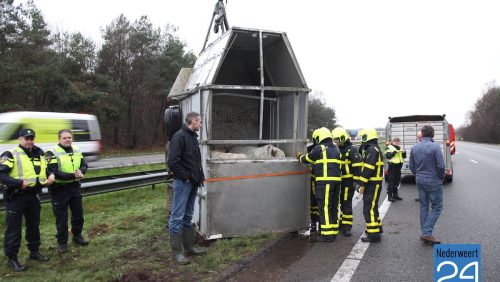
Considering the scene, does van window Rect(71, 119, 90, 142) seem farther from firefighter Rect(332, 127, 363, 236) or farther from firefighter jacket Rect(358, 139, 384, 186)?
firefighter jacket Rect(358, 139, 384, 186)

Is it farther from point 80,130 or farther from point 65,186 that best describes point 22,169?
point 80,130

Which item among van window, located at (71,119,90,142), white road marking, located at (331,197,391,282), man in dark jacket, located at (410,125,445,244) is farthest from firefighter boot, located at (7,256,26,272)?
van window, located at (71,119,90,142)

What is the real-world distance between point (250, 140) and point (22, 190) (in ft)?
10.4

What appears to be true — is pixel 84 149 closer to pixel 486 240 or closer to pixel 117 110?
pixel 117 110

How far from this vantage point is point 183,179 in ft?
16.4

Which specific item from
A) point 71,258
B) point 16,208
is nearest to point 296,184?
point 71,258

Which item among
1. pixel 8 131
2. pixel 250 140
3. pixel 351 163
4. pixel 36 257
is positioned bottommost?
pixel 36 257

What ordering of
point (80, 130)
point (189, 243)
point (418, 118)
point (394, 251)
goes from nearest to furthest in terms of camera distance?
point (189, 243) → point (394, 251) → point (418, 118) → point (80, 130)

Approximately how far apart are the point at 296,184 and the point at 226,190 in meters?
1.18

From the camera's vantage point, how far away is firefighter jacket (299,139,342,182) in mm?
5949

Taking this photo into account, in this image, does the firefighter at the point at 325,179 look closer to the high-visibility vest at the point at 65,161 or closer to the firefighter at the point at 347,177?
the firefighter at the point at 347,177

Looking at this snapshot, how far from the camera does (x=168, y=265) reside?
481cm

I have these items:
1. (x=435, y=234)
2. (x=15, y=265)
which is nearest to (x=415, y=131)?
(x=435, y=234)

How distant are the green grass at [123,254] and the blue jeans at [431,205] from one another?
2.29m
